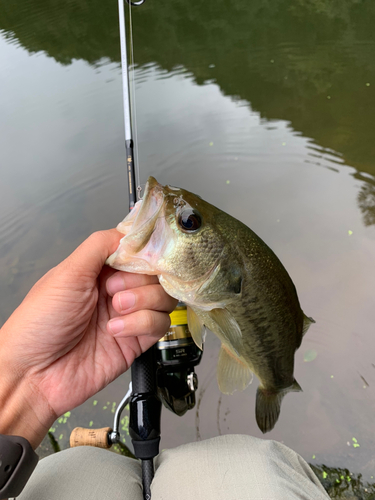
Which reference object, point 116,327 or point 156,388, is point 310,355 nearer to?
point 156,388

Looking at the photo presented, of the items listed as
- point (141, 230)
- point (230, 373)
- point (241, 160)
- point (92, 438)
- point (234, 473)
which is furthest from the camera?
point (241, 160)

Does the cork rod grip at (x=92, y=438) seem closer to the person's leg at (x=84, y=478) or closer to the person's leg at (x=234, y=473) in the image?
the person's leg at (x=84, y=478)

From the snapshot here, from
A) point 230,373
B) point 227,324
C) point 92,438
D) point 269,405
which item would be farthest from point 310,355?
point 92,438

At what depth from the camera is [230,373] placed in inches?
58.4

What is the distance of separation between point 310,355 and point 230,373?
1.26m

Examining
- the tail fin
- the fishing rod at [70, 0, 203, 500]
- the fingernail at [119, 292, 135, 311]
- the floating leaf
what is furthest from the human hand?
the floating leaf

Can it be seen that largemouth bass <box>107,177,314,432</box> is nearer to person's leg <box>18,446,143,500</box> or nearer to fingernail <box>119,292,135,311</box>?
fingernail <box>119,292,135,311</box>

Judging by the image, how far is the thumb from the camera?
1.15m

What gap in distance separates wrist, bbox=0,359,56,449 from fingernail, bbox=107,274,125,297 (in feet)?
1.68

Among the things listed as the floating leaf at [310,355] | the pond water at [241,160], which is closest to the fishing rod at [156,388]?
the pond water at [241,160]

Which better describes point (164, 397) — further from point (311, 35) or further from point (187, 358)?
point (311, 35)

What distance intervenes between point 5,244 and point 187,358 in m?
2.92

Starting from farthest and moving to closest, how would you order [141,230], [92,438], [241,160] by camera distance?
[241,160], [92,438], [141,230]

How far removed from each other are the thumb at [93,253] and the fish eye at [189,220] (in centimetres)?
29
